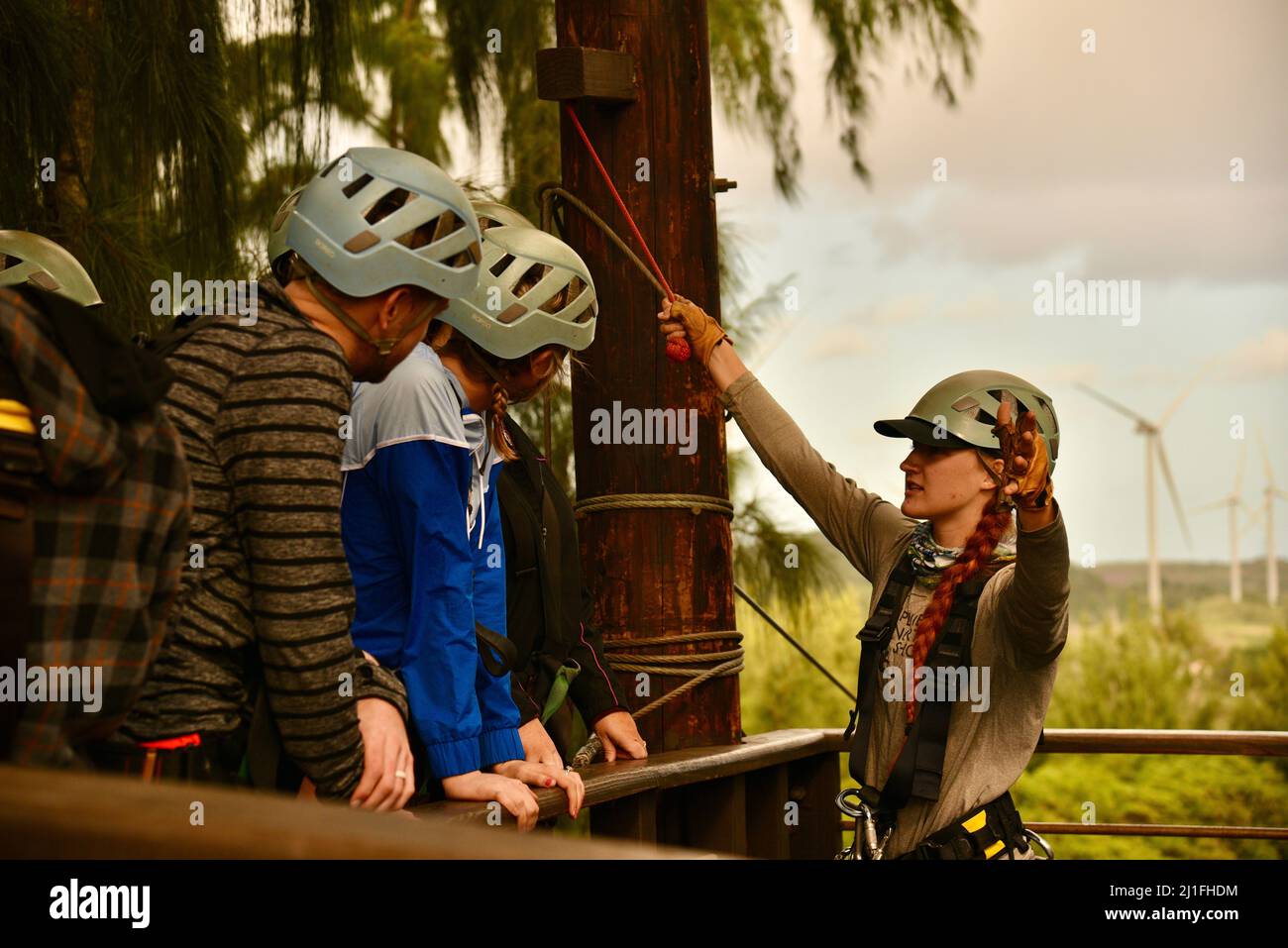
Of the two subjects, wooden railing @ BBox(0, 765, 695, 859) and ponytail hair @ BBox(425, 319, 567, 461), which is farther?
ponytail hair @ BBox(425, 319, 567, 461)

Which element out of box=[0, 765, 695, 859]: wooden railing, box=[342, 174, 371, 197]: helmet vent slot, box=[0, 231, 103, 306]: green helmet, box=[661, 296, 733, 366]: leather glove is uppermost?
box=[0, 231, 103, 306]: green helmet

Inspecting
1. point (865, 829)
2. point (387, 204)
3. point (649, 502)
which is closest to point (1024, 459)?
point (865, 829)

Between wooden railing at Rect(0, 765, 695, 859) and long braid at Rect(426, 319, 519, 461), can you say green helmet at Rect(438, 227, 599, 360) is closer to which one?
long braid at Rect(426, 319, 519, 461)

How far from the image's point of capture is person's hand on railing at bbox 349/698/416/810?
2119 mm

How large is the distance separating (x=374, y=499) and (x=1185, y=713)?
3088 centimetres

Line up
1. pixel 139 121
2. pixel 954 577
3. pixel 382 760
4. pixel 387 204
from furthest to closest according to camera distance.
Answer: pixel 139 121, pixel 954 577, pixel 387 204, pixel 382 760

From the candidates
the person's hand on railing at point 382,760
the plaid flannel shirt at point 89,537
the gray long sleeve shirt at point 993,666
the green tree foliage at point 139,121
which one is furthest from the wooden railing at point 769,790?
the green tree foliage at point 139,121

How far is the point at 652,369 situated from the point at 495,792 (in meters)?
1.45

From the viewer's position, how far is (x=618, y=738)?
10.9 ft

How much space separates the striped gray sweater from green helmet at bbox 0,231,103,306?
1.46m

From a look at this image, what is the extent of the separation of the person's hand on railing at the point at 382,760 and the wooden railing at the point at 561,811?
6 cm

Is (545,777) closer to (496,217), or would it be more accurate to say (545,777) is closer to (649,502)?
(649,502)

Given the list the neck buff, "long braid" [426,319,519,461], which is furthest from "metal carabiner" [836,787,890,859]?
"long braid" [426,319,519,461]
